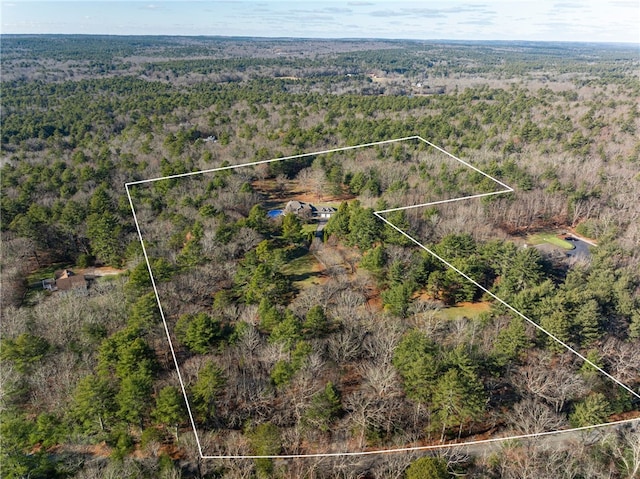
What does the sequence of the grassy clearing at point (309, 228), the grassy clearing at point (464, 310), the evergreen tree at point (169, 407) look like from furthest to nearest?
the grassy clearing at point (309, 228) < the grassy clearing at point (464, 310) < the evergreen tree at point (169, 407)

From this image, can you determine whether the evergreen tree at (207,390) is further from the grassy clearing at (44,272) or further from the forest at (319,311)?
the grassy clearing at (44,272)

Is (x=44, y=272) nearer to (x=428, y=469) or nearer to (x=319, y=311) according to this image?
(x=319, y=311)

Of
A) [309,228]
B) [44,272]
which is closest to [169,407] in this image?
[309,228]

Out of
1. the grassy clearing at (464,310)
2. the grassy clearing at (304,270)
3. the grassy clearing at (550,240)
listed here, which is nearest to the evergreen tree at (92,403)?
the grassy clearing at (304,270)

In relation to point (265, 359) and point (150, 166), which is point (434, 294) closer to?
point (265, 359)

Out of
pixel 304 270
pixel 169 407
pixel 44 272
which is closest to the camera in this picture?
pixel 169 407

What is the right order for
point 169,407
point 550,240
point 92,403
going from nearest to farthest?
point 169,407
point 92,403
point 550,240

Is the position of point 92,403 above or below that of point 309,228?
below

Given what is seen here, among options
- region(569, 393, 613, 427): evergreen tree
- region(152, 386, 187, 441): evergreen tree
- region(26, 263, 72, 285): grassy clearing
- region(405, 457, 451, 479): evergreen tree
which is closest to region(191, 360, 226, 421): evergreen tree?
region(152, 386, 187, 441): evergreen tree
